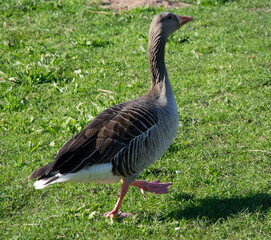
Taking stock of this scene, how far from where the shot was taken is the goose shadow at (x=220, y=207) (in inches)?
151

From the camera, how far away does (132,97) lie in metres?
6.12

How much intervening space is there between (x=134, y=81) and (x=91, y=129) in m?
2.94

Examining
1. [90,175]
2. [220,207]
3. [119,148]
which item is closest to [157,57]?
[119,148]

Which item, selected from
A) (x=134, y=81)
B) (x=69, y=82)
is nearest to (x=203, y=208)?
(x=134, y=81)

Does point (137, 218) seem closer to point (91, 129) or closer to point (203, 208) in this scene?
point (203, 208)

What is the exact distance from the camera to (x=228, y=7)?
9766mm

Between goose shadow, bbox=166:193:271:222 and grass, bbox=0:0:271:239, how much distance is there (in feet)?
0.05

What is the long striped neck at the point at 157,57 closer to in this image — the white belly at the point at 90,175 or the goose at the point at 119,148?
the goose at the point at 119,148

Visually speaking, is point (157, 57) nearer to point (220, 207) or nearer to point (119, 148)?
point (119, 148)

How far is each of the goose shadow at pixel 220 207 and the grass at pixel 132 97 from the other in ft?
0.05

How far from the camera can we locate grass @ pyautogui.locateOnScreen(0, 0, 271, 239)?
12.6 feet

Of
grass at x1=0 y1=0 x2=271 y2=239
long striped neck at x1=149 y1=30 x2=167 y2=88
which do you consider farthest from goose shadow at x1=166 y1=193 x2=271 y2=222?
long striped neck at x1=149 y1=30 x2=167 y2=88

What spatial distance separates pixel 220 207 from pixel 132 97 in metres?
2.66

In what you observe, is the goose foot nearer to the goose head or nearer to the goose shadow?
the goose shadow
